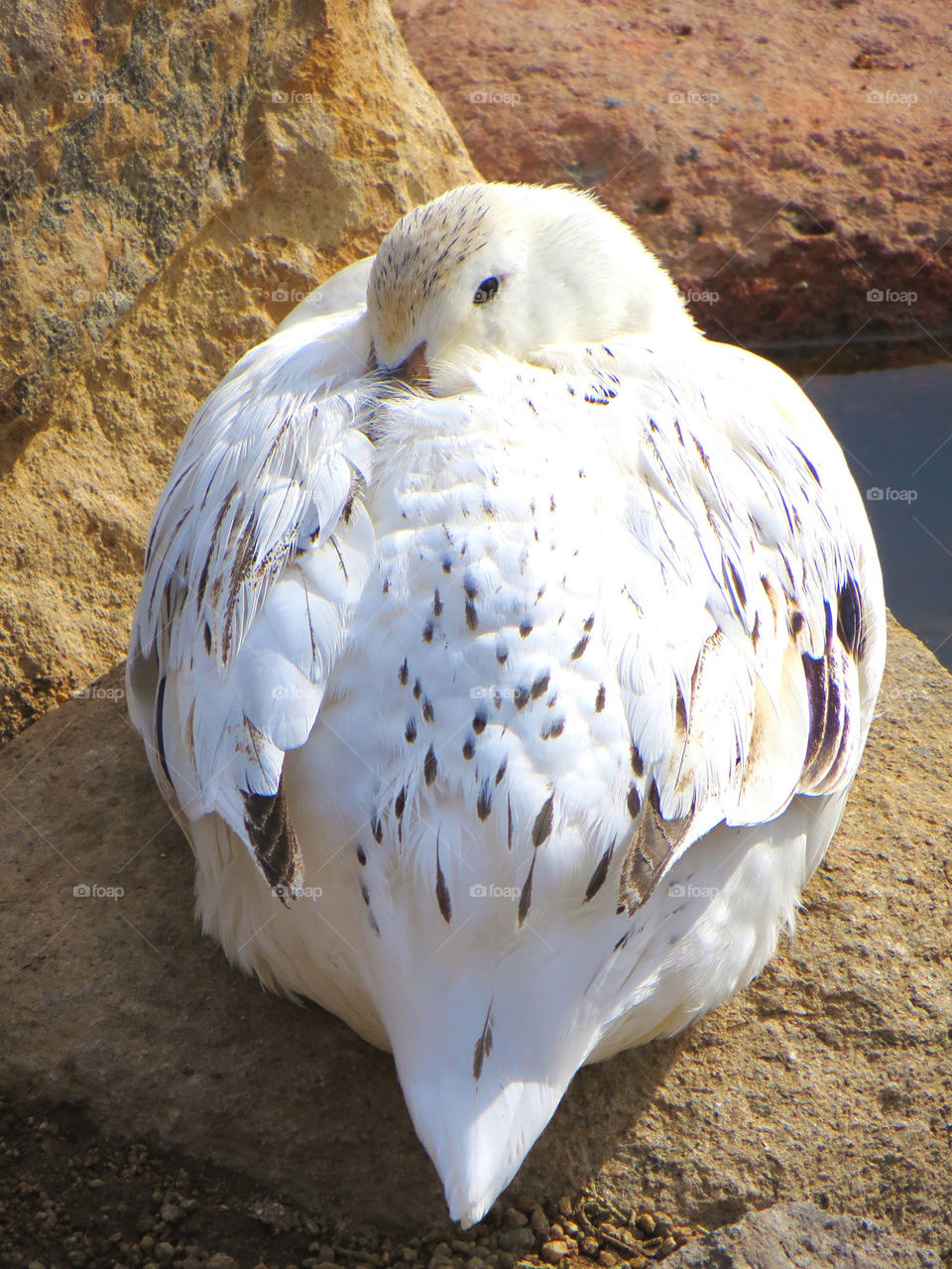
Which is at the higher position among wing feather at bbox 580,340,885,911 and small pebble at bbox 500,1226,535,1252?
wing feather at bbox 580,340,885,911

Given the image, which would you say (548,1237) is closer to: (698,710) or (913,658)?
(698,710)

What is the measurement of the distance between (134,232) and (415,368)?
1.26m

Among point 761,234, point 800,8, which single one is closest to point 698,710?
point 761,234

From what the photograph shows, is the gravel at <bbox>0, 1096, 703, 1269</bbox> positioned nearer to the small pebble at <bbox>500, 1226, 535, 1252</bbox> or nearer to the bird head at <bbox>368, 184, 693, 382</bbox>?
the small pebble at <bbox>500, 1226, 535, 1252</bbox>

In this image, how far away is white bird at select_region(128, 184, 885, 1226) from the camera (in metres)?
2.04

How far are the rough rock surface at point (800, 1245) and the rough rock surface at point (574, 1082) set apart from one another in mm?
141

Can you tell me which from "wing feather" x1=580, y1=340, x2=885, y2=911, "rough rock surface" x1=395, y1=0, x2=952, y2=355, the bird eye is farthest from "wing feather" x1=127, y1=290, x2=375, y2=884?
"rough rock surface" x1=395, y1=0, x2=952, y2=355

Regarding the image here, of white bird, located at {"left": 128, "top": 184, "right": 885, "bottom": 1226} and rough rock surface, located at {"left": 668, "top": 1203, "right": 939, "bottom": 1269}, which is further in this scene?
rough rock surface, located at {"left": 668, "top": 1203, "right": 939, "bottom": 1269}

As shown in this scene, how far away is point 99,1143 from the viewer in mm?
2479

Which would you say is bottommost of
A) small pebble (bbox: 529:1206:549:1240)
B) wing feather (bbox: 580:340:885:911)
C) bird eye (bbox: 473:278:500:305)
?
small pebble (bbox: 529:1206:549:1240)

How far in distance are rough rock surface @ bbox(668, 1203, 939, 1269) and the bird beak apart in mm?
1630

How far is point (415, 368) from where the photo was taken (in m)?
2.70

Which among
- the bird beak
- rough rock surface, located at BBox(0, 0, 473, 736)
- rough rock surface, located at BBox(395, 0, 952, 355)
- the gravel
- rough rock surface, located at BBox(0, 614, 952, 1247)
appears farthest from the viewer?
rough rock surface, located at BBox(395, 0, 952, 355)

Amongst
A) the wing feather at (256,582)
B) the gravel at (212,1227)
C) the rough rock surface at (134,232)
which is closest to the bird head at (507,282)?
the wing feather at (256,582)
